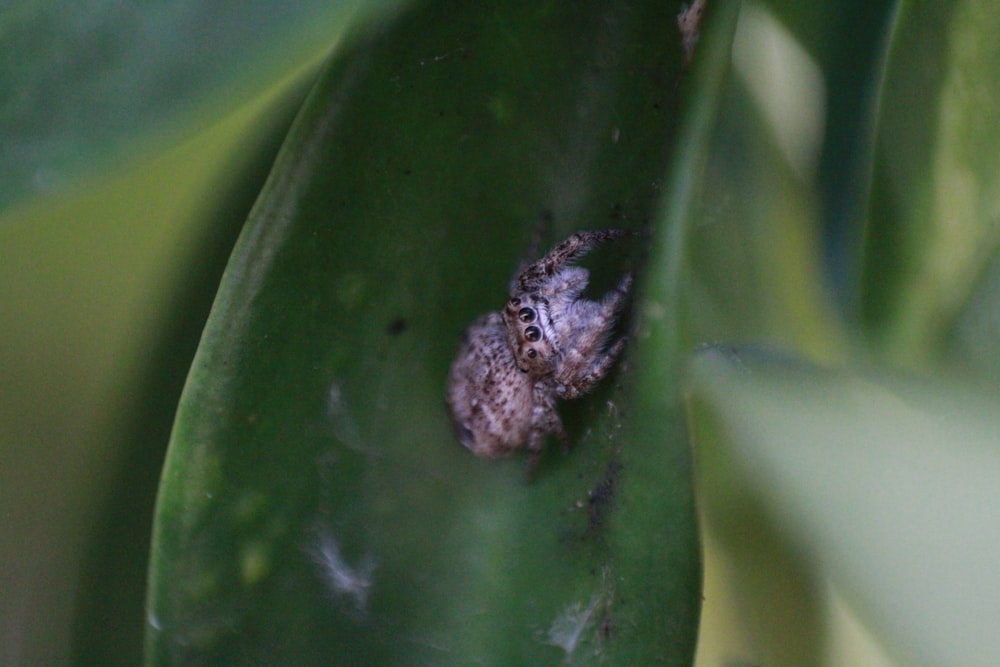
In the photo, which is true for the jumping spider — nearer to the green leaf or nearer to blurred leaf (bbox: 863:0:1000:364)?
the green leaf

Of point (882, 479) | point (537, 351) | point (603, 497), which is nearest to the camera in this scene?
point (882, 479)

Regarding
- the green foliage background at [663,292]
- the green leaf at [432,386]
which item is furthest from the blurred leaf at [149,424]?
the green leaf at [432,386]

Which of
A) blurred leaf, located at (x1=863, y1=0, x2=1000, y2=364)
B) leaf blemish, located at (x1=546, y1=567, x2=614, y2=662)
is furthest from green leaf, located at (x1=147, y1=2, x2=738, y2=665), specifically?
blurred leaf, located at (x1=863, y1=0, x2=1000, y2=364)

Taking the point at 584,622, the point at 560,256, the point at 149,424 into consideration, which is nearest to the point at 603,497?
the point at 584,622

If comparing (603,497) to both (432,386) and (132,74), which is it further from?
(132,74)

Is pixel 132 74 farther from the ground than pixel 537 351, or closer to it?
farther from the ground

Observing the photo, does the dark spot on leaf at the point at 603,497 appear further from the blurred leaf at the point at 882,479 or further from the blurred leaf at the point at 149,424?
the blurred leaf at the point at 149,424
